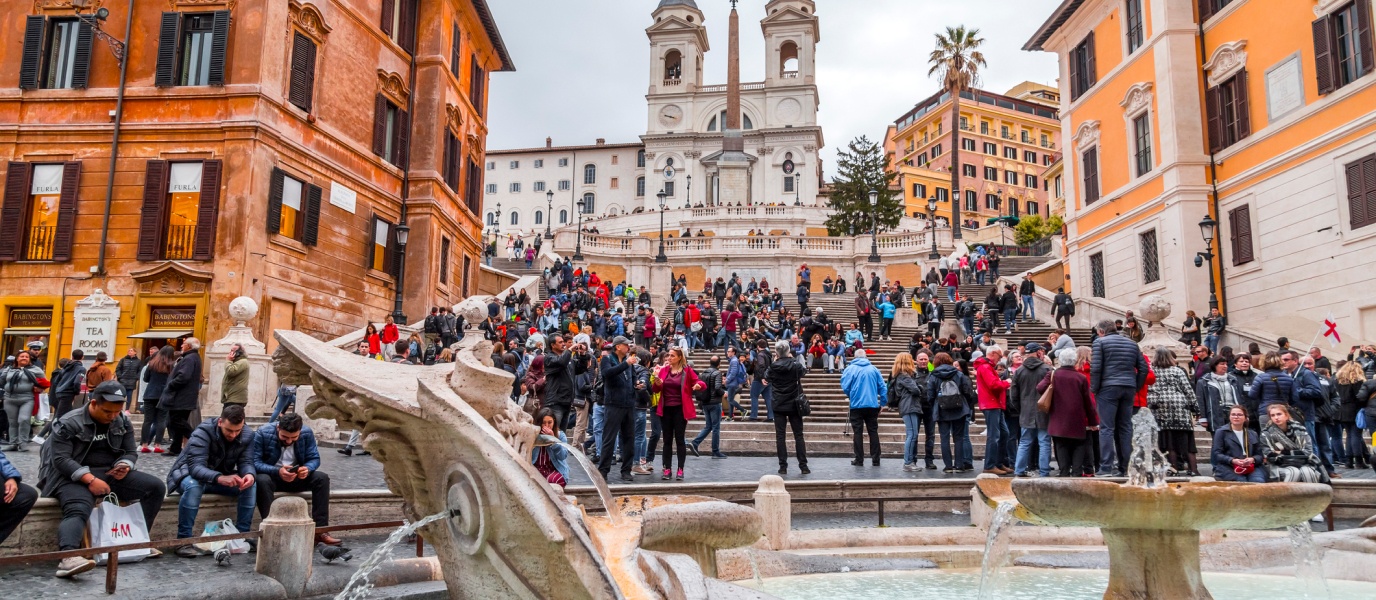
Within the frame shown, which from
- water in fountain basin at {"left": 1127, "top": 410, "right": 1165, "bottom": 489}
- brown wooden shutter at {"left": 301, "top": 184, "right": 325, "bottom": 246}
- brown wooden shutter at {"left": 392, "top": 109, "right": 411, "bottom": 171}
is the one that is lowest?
water in fountain basin at {"left": 1127, "top": 410, "right": 1165, "bottom": 489}

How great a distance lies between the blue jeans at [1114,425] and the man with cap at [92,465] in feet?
28.0

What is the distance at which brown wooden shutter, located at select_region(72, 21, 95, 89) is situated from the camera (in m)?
19.0

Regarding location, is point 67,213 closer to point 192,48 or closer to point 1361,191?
point 192,48

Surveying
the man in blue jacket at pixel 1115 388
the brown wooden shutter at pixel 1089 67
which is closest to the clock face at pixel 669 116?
the brown wooden shutter at pixel 1089 67

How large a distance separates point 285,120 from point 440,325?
5747 mm

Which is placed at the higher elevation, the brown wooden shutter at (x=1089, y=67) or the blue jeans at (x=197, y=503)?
the brown wooden shutter at (x=1089, y=67)

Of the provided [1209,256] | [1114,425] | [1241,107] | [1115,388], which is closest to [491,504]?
[1115,388]

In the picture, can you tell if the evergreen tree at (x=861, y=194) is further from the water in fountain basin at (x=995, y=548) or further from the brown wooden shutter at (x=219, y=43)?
the water in fountain basin at (x=995, y=548)

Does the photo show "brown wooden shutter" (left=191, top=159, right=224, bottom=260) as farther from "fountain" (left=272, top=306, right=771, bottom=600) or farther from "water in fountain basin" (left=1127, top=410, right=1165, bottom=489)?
"water in fountain basin" (left=1127, top=410, right=1165, bottom=489)

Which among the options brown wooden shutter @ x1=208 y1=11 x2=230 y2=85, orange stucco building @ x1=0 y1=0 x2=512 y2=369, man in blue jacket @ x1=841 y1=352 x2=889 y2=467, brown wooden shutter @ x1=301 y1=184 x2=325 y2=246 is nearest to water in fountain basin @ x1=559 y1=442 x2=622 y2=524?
man in blue jacket @ x1=841 y1=352 x2=889 y2=467

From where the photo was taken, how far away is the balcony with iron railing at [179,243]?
18.2 meters

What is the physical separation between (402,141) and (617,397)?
56.5 feet

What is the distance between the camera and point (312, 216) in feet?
65.6

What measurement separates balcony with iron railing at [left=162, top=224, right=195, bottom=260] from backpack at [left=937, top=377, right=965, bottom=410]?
1567 cm
